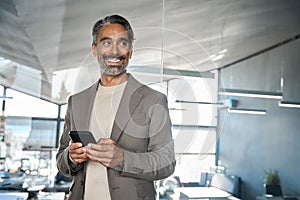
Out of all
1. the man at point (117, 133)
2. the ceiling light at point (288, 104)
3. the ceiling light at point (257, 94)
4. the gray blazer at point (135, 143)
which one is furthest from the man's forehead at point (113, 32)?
the ceiling light at point (288, 104)

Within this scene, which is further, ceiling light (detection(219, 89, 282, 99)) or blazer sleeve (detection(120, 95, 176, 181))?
ceiling light (detection(219, 89, 282, 99))

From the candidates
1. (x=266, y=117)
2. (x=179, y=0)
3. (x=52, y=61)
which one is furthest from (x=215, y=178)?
(x=52, y=61)

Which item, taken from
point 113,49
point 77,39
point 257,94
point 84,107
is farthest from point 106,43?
point 257,94

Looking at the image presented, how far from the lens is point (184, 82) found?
952 mm

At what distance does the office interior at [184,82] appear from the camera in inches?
37.1

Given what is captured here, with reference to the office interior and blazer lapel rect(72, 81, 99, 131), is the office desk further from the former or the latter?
blazer lapel rect(72, 81, 99, 131)

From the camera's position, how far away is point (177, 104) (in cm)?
93

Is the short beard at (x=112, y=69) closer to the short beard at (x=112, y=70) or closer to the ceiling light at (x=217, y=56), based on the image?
the short beard at (x=112, y=70)

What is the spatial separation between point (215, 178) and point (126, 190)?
5.40 feet

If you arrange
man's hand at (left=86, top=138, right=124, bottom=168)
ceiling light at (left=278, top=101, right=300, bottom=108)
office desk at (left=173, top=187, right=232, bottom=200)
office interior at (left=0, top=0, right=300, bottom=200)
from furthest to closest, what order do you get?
1. ceiling light at (left=278, top=101, right=300, bottom=108)
2. office desk at (left=173, top=187, right=232, bottom=200)
3. office interior at (left=0, top=0, right=300, bottom=200)
4. man's hand at (left=86, top=138, right=124, bottom=168)

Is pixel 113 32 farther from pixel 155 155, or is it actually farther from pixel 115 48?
pixel 155 155

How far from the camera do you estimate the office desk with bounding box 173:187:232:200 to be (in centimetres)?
183

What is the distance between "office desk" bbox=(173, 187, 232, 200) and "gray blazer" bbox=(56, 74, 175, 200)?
0.98 metres

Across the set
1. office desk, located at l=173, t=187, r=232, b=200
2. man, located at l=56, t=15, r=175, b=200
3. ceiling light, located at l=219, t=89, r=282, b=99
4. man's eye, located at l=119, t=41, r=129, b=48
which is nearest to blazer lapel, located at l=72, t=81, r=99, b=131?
man, located at l=56, t=15, r=175, b=200
